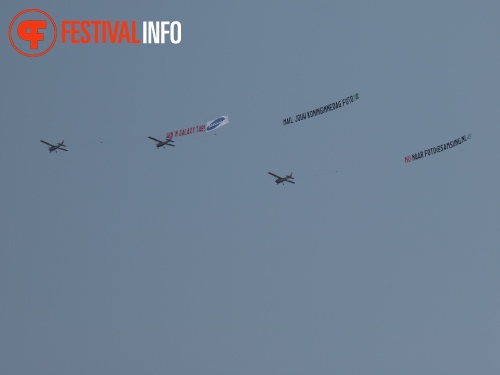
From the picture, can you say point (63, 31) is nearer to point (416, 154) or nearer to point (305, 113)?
point (305, 113)

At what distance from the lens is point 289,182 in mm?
162375

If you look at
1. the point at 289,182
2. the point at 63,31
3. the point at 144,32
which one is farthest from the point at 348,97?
the point at 63,31

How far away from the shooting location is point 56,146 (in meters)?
170

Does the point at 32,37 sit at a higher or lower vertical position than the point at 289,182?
higher

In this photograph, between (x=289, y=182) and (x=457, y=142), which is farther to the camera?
(x=289, y=182)

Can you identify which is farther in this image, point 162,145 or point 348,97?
point 162,145

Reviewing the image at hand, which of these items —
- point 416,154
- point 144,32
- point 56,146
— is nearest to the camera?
point 144,32

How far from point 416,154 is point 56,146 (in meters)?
54.3

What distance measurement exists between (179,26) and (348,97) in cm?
2494

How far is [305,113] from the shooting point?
6073 inches

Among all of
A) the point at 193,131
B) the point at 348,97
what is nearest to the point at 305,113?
the point at 348,97

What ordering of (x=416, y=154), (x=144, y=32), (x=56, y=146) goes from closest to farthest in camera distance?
(x=144, y=32), (x=416, y=154), (x=56, y=146)

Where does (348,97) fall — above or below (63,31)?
below

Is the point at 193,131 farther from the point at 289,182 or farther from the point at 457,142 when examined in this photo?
the point at 457,142
